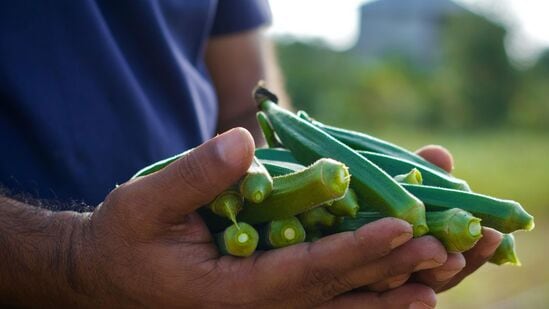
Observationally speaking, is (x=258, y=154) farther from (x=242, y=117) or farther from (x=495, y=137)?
(x=495, y=137)

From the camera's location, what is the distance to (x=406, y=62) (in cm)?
4672

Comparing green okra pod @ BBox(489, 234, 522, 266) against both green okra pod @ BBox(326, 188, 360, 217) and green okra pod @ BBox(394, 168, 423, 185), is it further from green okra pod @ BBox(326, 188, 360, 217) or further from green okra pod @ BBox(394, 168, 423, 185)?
green okra pod @ BBox(326, 188, 360, 217)

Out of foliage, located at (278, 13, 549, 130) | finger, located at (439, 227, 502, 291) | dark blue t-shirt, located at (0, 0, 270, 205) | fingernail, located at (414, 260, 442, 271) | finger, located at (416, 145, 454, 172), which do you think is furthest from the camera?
foliage, located at (278, 13, 549, 130)

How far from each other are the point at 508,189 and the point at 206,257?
1743 centimetres

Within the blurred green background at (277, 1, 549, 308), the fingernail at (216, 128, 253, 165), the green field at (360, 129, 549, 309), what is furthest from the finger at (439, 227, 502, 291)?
the blurred green background at (277, 1, 549, 308)

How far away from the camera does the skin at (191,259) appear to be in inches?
81.2

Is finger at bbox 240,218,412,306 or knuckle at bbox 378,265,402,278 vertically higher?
finger at bbox 240,218,412,306

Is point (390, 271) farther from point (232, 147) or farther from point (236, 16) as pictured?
point (236, 16)

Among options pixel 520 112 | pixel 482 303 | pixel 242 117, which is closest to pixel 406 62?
pixel 520 112

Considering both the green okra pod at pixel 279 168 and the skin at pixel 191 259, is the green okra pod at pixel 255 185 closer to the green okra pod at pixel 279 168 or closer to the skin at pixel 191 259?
the skin at pixel 191 259

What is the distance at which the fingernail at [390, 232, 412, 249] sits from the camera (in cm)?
205

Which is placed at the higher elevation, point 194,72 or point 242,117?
point 194,72

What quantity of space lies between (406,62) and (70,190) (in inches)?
1763

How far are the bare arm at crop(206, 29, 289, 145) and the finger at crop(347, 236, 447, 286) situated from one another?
1967mm
